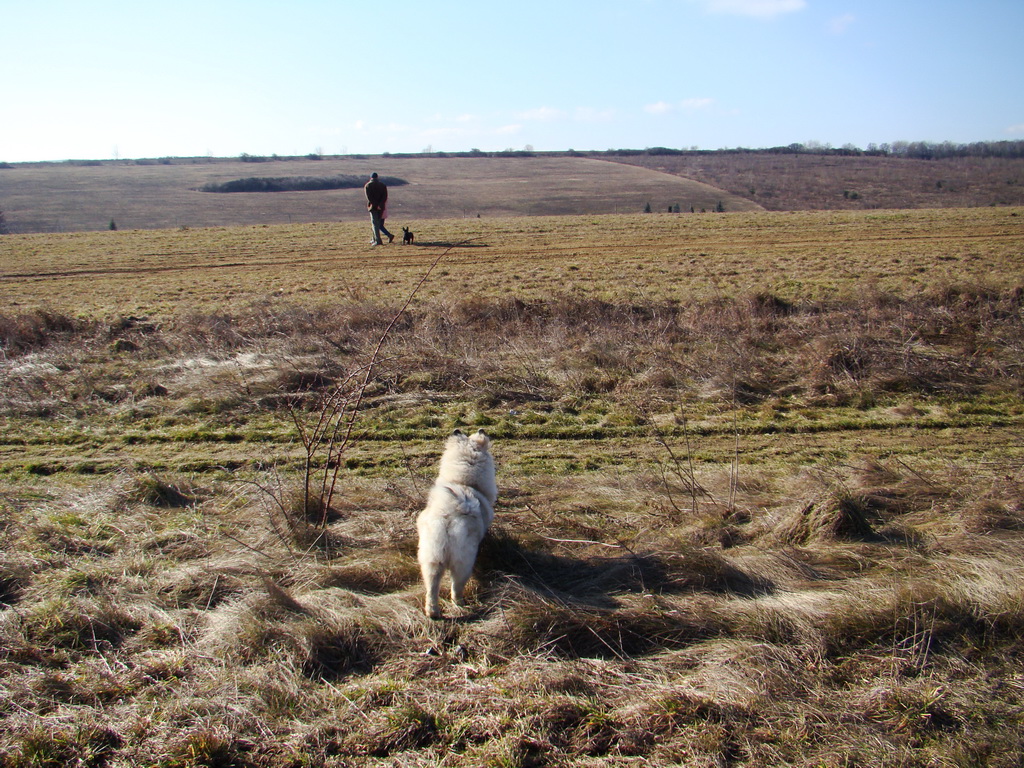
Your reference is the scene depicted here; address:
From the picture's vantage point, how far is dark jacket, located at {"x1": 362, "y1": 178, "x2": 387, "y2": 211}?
2153 cm

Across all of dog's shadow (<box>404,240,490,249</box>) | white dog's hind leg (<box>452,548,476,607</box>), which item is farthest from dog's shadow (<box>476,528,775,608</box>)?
dog's shadow (<box>404,240,490,249</box>)

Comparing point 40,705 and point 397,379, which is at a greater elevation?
point 397,379

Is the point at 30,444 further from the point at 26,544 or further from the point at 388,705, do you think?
the point at 388,705

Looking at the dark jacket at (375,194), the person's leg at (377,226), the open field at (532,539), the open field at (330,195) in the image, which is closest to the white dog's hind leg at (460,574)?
the open field at (532,539)

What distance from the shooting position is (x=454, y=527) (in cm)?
391

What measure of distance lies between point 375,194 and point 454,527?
19.9 m

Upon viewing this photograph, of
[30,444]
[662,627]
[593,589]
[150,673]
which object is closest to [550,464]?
[593,589]

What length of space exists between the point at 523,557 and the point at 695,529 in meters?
1.45

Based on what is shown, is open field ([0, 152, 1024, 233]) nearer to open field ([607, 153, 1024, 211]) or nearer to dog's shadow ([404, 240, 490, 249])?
open field ([607, 153, 1024, 211])

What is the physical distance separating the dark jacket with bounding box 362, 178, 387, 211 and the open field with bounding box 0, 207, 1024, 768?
10.5 m

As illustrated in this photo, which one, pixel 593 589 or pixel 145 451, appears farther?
pixel 145 451

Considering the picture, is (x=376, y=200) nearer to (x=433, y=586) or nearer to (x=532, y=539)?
(x=532, y=539)

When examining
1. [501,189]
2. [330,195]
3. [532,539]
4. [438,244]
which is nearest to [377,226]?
[438,244]

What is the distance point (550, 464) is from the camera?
6672 mm
